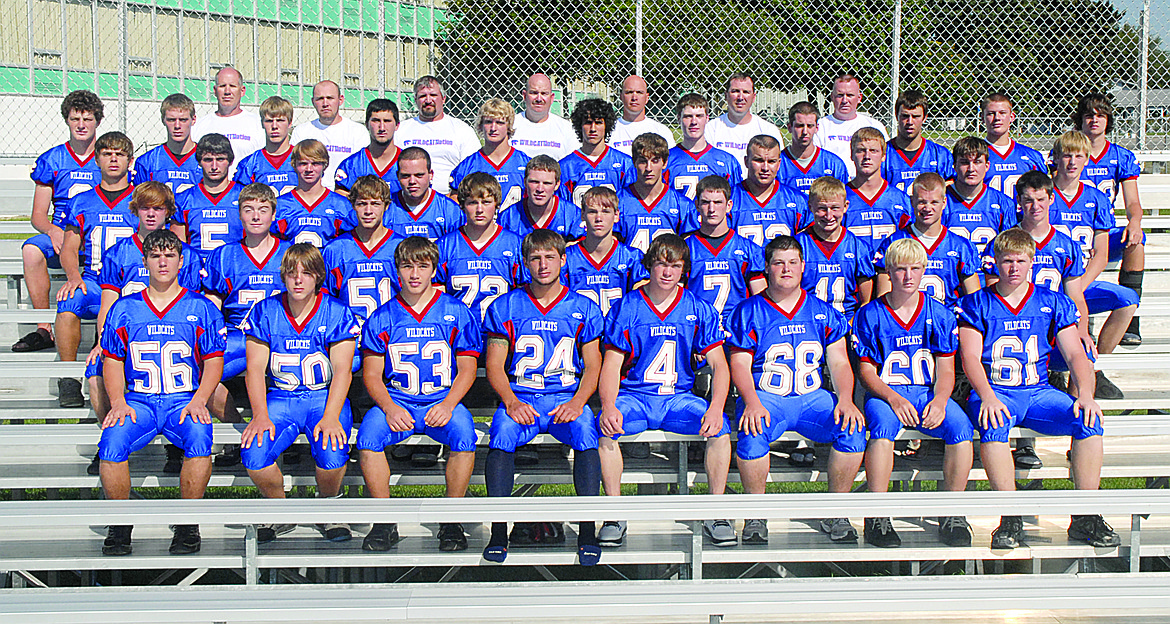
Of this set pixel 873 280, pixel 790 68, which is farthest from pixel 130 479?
pixel 790 68

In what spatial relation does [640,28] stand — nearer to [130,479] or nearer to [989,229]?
[989,229]

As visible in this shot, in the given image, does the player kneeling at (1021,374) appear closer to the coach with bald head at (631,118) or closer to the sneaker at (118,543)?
the coach with bald head at (631,118)

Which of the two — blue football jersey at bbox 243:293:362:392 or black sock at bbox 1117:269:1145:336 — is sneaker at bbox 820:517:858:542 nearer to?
blue football jersey at bbox 243:293:362:392

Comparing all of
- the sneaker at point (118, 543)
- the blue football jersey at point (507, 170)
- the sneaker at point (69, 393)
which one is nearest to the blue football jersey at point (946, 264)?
the blue football jersey at point (507, 170)

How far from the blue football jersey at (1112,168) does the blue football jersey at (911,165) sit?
752mm

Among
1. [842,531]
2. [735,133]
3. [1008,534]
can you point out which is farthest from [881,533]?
[735,133]

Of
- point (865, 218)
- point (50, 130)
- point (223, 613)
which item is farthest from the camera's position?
point (50, 130)

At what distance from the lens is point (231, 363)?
4688 millimetres

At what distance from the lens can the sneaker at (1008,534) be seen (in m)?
4.22

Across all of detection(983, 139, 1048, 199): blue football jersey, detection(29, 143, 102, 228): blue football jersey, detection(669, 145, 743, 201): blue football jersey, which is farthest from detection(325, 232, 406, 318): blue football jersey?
detection(983, 139, 1048, 199): blue football jersey

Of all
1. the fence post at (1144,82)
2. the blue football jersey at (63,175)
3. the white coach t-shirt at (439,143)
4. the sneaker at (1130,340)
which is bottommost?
the sneaker at (1130,340)

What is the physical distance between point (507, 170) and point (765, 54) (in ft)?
9.20

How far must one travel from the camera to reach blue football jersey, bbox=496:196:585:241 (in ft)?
17.2

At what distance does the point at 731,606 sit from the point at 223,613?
5.62 feet
